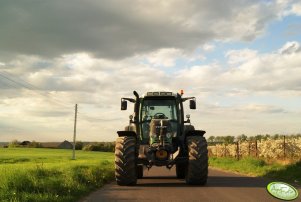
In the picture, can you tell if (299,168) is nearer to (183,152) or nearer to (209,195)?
(183,152)

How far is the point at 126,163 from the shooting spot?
1391cm

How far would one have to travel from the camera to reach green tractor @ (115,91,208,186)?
1394 centimetres

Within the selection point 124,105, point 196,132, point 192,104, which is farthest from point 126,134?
point 192,104

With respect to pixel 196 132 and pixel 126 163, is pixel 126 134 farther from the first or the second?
pixel 196 132

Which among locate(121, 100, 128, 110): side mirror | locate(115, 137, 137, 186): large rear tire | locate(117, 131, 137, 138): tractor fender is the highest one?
locate(121, 100, 128, 110): side mirror

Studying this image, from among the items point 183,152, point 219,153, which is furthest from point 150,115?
point 219,153

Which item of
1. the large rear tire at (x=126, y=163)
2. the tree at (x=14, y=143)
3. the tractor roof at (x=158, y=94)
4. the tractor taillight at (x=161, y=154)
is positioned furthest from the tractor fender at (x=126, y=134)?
the tree at (x=14, y=143)

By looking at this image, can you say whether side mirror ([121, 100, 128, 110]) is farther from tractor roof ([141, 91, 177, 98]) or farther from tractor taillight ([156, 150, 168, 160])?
tractor taillight ([156, 150, 168, 160])

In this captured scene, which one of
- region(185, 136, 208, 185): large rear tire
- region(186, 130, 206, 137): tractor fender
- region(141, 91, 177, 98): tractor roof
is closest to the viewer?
region(185, 136, 208, 185): large rear tire

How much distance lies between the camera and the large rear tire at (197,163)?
1382 cm

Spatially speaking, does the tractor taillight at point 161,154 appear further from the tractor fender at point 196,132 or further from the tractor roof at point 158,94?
the tractor roof at point 158,94

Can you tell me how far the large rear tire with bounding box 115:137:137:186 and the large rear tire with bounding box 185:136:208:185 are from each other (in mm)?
1807

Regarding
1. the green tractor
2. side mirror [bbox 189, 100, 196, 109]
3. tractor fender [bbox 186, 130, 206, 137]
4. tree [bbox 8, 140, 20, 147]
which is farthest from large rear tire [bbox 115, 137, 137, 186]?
tree [bbox 8, 140, 20, 147]

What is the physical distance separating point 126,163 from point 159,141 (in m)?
1.41
